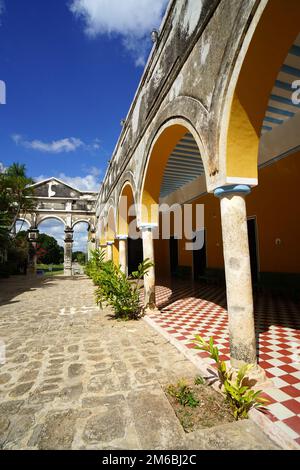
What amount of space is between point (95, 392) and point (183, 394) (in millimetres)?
979

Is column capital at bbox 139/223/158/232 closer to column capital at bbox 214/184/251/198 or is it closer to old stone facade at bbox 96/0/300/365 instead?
old stone facade at bbox 96/0/300/365

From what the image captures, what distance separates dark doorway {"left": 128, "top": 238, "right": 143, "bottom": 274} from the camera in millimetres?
17219

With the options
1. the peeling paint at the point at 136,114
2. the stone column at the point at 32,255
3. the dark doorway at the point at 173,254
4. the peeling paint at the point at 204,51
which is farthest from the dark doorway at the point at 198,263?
the stone column at the point at 32,255

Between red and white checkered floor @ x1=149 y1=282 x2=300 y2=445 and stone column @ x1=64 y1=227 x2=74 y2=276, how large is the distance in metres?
17.6

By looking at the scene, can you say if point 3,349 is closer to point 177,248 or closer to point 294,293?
point 294,293

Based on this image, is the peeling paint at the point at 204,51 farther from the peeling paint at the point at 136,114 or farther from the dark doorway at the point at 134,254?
the dark doorway at the point at 134,254

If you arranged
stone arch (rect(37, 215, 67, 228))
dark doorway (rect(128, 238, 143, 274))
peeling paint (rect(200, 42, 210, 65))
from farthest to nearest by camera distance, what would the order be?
stone arch (rect(37, 215, 67, 228))
dark doorway (rect(128, 238, 143, 274))
peeling paint (rect(200, 42, 210, 65))

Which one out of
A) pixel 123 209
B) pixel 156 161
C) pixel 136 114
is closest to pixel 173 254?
pixel 123 209

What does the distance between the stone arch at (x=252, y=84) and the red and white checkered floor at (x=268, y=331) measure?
2343 millimetres

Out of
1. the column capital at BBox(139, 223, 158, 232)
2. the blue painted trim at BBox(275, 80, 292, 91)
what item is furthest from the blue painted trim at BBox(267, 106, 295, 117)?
the column capital at BBox(139, 223, 158, 232)

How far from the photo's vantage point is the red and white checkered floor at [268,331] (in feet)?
8.41

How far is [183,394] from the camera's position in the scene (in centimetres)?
266

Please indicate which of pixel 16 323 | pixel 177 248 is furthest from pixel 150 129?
pixel 177 248

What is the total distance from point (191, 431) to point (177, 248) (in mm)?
13369
